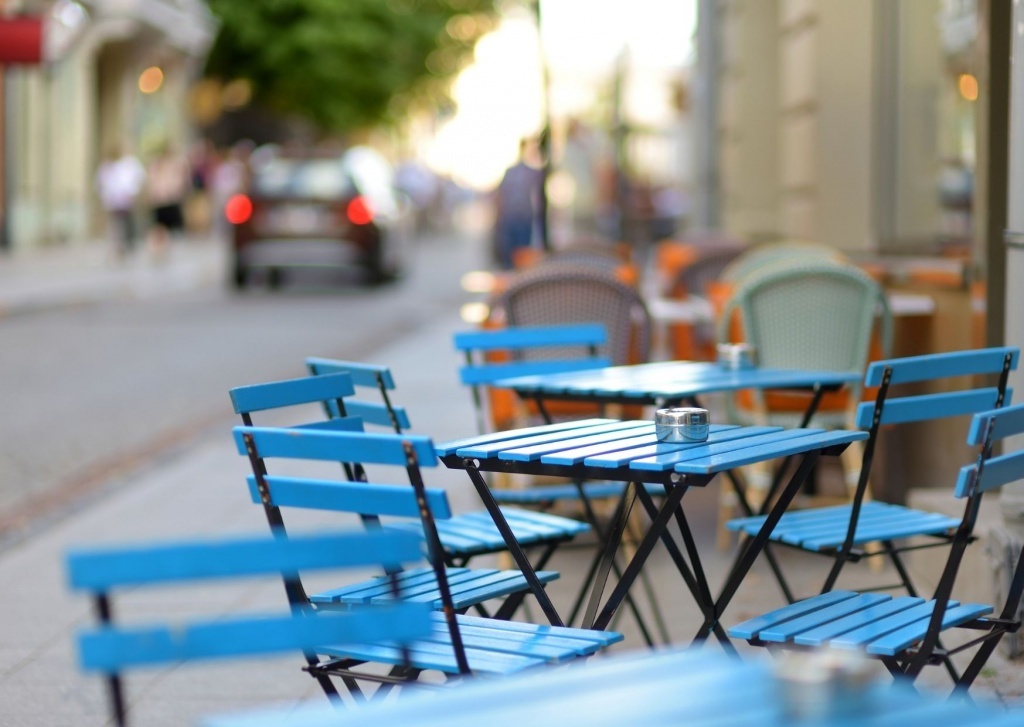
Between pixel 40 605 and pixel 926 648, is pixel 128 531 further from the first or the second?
pixel 926 648

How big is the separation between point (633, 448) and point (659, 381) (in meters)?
1.36

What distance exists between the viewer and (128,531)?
732 centimetres

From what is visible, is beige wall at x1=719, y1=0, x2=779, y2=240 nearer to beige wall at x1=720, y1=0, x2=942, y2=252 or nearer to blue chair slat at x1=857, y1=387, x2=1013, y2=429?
beige wall at x1=720, y1=0, x2=942, y2=252

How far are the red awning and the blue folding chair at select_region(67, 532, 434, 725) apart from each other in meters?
23.4

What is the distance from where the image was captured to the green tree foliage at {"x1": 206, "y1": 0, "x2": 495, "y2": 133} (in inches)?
1630

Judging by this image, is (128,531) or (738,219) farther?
(738,219)

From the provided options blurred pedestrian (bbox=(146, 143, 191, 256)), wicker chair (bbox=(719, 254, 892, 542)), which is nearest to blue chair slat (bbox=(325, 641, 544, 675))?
wicker chair (bbox=(719, 254, 892, 542))

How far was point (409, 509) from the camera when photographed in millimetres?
3037

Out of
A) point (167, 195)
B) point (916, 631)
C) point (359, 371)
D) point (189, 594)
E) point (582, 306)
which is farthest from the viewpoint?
point (167, 195)

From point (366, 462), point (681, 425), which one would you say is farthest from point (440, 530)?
point (366, 462)

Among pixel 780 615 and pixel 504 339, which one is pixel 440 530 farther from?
pixel 780 615

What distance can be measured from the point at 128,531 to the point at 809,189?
19.0 ft

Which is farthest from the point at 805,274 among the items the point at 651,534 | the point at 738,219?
the point at 738,219

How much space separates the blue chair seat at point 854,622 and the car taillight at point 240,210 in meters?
18.4
